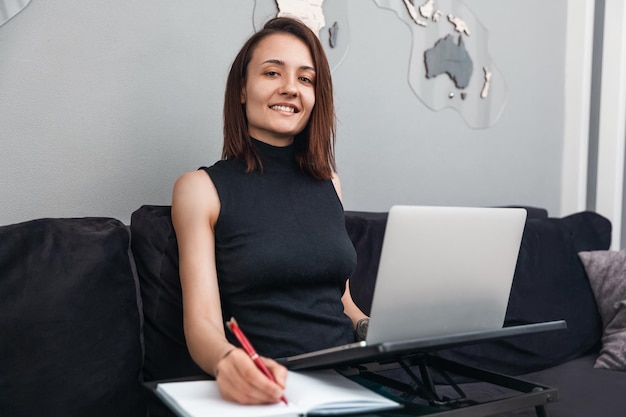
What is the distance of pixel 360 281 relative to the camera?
5.62 ft

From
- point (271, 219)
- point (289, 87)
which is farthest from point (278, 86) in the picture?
point (271, 219)

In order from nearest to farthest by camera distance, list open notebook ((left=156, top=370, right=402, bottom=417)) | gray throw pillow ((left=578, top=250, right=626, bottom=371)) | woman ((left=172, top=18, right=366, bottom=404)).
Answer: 1. open notebook ((left=156, top=370, right=402, bottom=417))
2. woman ((left=172, top=18, right=366, bottom=404))
3. gray throw pillow ((left=578, top=250, right=626, bottom=371))

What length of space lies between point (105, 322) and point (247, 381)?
0.50 meters

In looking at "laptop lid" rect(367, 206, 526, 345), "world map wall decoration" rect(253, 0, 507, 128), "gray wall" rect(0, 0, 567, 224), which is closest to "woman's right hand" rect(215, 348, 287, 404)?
"laptop lid" rect(367, 206, 526, 345)

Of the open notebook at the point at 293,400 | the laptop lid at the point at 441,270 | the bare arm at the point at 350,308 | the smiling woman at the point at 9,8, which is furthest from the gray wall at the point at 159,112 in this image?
the laptop lid at the point at 441,270

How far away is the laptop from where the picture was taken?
97 centimetres

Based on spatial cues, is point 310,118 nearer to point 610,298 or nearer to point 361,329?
point 361,329

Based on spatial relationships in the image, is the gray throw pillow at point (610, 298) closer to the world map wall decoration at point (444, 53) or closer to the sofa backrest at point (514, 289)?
the sofa backrest at point (514, 289)

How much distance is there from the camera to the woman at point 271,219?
1315 mm

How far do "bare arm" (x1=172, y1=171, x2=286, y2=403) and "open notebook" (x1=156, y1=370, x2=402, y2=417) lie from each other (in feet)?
0.13

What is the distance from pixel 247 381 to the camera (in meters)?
0.94

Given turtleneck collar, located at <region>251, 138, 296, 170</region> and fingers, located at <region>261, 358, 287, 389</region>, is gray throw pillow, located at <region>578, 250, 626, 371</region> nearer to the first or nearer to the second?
turtleneck collar, located at <region>251, 138, 296, 170</region>

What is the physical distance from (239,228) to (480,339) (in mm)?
541

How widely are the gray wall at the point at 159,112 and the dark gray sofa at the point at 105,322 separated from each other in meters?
0.19
